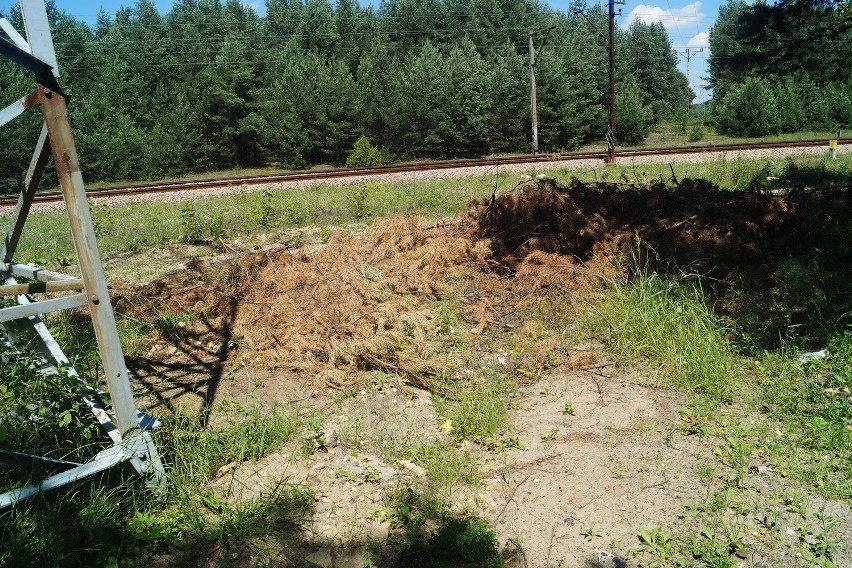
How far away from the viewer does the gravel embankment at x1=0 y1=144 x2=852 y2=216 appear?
1667 centimetres

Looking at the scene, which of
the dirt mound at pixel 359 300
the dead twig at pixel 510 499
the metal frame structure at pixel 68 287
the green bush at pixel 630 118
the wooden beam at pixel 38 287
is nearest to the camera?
the metal frame structure at pixel 68 287

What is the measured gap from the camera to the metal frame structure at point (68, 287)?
332 centimetres

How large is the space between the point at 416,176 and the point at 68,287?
15.9 metres

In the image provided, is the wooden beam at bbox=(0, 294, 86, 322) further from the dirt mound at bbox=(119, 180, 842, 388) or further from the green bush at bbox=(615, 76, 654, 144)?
the green bush at bbox=(615, 76, 654, 144)

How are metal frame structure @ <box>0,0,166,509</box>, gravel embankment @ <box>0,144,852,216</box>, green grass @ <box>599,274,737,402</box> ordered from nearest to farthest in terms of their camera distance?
metal frame structure @ <box>0,0,166,509</box>
green grass @ <box>599,274,737,402</box>
gravel embankment @ <box>0,144,852,216</box>

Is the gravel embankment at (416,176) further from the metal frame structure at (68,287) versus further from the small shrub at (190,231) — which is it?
the metal frame structure at (68,287)

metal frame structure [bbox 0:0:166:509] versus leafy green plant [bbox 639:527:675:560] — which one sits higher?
metal frame structure [bbox 0:0:166:509]

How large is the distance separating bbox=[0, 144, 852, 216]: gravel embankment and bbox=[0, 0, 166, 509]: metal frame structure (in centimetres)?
1141

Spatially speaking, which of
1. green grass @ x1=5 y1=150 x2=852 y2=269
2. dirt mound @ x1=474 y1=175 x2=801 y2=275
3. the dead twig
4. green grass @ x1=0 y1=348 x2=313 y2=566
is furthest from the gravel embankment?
the dead twig

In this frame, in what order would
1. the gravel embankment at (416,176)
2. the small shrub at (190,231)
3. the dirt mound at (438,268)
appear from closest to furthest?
the dirt mound at (438,268) < the small shrub at (190,231) < the gravel embankment at (416,176)

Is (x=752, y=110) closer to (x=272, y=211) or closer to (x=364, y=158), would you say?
(x=364, y=158)

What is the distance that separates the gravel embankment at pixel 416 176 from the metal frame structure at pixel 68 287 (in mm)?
11409

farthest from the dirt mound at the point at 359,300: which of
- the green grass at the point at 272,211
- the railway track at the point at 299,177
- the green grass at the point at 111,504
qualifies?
the railway track at the point at 299,177

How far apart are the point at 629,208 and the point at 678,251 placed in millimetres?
1489
